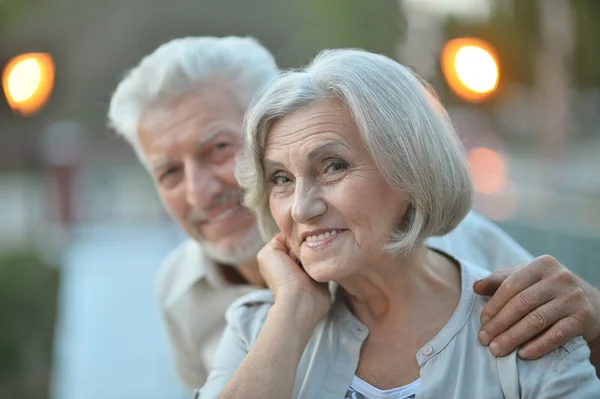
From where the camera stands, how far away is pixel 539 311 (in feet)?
7.23

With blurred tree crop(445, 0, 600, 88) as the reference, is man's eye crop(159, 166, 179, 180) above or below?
below

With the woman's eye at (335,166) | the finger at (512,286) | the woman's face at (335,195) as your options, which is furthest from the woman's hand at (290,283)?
the finger at (512,286)

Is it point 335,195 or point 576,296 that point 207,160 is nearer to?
point 335,195

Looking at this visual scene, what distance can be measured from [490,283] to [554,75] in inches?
325

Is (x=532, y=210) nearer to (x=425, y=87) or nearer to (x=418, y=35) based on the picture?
(x=418, y=35)

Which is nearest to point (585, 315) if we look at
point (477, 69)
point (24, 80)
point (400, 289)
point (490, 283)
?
point (490, 283)

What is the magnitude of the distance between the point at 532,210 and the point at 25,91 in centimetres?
637

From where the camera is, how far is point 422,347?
231cm

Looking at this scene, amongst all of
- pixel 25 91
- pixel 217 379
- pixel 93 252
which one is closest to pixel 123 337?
pixel 25 91

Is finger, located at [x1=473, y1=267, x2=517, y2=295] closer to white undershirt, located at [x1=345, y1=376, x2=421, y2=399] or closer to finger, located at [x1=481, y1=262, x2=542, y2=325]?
finger, located at [x1=481, y1=262, x2=542, y2=325]

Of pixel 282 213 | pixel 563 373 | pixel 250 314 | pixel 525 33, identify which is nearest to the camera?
pixel 563 373

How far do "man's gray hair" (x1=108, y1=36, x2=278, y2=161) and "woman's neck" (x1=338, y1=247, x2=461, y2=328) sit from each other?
104 cm

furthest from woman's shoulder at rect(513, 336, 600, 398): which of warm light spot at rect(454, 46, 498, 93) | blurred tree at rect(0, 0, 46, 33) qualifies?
blurred tree at rect(0, 0, 46, 33)

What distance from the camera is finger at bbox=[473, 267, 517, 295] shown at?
2334mm
